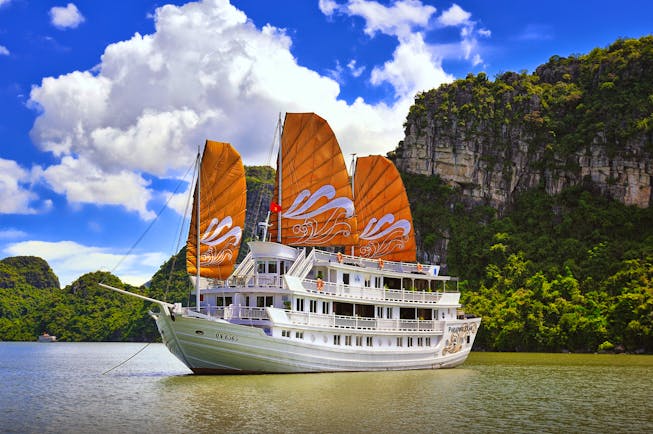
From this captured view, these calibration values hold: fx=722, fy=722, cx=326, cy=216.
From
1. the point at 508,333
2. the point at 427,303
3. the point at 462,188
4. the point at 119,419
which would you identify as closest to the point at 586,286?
the point at 508,333

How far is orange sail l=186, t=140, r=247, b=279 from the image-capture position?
2792 centimetres

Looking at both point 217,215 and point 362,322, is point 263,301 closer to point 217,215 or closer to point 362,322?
point 217,215

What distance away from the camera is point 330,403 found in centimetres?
1934

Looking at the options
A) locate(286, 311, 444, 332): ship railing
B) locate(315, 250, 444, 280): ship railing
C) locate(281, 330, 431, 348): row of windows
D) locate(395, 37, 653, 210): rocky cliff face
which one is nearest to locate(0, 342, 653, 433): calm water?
locate(281, 330, 431, 348): row of windows

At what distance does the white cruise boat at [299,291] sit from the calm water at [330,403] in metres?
1.16

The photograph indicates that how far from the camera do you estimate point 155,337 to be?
96688mm

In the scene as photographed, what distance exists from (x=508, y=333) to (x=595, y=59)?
50.5m

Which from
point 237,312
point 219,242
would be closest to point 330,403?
point 237,312

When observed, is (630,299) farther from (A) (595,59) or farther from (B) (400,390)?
(A) (595,59)

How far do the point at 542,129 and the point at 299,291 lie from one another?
227 feet

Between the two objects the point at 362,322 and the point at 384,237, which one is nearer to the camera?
the point at 362,322

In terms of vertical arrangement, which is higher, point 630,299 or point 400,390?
point 630,299

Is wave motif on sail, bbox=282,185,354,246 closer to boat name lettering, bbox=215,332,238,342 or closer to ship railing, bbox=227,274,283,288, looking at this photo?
ship railing, bbox=227,274,283,288

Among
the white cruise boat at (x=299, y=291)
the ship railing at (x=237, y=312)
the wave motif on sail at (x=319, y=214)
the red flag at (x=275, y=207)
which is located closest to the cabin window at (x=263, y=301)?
the white cruise boat at (x=299, y=291)
